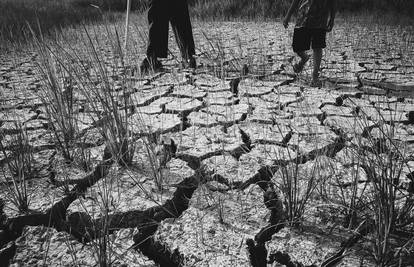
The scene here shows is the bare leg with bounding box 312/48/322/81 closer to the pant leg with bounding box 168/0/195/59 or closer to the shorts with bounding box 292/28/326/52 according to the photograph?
the shorts with bounding box 292/28/326/52

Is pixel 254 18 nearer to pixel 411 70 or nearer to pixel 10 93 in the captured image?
pixel 411 70

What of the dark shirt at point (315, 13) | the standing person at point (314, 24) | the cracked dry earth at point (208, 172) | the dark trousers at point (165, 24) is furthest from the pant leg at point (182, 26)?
the dark shirt at point (315, 13)

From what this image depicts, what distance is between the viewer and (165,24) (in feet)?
11.2

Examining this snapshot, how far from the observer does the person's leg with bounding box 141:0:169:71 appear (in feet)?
10.8

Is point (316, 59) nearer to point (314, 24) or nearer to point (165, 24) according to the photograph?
point (314, 24)

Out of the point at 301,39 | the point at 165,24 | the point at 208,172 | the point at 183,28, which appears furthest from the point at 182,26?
the point at 208,172

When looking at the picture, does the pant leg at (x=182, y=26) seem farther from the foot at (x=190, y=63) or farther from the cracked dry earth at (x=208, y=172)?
the cracked dry earth at (x=208, y=172)

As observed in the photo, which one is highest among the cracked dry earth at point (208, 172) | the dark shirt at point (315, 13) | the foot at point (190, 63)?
the dark shirt at point (315, 13)

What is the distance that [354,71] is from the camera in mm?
3219

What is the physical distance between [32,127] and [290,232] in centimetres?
160

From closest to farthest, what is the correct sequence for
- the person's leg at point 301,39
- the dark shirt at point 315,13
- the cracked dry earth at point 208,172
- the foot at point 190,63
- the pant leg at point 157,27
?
1. the cracked dry earth at point 208,172
2. the dark shirt at point 315,13
3. the person's leg at point 301,39
4. the pant leg at point 157,27
5. the foot at point 190,63

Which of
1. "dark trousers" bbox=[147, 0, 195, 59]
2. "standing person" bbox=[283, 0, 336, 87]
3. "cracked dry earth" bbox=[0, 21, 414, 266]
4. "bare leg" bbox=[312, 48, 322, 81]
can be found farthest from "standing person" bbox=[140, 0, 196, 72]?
"bare leg" bbox=[312, 48, 322, 81]

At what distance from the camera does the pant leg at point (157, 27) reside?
330 centimetres

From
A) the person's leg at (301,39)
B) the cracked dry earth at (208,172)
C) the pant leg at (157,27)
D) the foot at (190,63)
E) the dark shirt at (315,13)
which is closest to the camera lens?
the cracked dry earth at (208,172)
